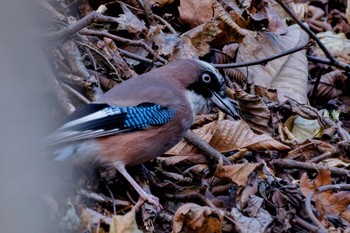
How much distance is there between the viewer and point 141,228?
15.5 ft

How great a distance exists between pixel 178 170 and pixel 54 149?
118 centimetres

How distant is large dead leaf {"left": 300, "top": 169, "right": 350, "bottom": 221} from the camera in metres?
5.11

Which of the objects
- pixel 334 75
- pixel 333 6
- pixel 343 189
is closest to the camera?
pixel 343 189

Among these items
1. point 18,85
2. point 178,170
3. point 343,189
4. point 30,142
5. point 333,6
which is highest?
point 18,85

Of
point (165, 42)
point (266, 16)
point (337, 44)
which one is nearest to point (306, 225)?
point (165, 42)

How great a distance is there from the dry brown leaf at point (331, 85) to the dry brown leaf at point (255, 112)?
1543 mm

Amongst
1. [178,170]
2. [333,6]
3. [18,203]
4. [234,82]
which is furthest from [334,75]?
[18,203]

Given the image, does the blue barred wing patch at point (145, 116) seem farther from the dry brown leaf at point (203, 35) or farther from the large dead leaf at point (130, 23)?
the dry brown leaf at point (203, 35)

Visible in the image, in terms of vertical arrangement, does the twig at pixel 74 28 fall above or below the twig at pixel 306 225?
above

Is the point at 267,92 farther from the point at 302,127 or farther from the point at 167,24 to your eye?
the point at 167,24

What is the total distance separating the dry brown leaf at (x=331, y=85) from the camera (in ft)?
25.3

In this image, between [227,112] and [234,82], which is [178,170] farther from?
[234,82]

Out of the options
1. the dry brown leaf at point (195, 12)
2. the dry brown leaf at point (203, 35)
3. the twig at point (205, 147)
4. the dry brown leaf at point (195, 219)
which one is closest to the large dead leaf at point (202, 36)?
the dry brown leaf at point (203, 35)

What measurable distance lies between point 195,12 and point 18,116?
15.8 feet
